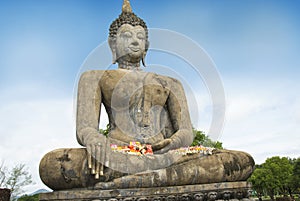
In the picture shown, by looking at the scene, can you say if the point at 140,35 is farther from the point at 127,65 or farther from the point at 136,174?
the point at 136,174

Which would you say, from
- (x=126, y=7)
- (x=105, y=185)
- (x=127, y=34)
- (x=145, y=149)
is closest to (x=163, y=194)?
(x=105, y=185)

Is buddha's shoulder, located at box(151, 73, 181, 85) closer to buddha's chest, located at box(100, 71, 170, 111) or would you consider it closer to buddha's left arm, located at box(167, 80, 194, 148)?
buddha's left arm, located at box(167, 80, 194, 148)

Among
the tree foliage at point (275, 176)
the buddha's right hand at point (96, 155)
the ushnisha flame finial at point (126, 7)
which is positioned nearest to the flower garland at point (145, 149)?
the buddha's right hand at point (96, 155)

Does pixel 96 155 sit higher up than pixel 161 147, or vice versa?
pixel 161 147

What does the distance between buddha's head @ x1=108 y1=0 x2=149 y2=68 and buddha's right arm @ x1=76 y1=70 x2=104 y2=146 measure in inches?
32.0

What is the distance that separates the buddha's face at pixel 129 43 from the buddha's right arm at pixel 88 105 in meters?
0.80

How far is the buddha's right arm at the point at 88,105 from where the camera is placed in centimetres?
588

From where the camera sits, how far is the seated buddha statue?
16.2 ft

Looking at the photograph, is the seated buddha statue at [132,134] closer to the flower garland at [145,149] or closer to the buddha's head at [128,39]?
the buddha's head at [128,39]

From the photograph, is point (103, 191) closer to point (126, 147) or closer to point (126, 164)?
point (126, 164)

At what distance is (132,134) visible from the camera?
6645 mm

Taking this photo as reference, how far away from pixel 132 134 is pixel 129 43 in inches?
80.5

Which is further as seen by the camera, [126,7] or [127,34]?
[126,7]

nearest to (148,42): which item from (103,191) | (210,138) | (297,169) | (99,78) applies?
(99,78)
